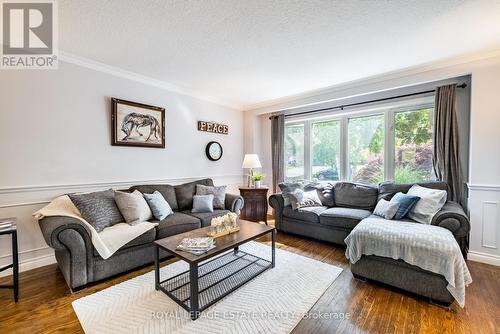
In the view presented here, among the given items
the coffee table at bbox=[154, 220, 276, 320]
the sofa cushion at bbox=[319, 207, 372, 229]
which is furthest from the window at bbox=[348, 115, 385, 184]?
the coffee table at bbox=[154, 220, 276, 320]

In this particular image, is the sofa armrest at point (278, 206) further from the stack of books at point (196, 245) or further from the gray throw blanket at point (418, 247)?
the stack of books at point (196, 245)

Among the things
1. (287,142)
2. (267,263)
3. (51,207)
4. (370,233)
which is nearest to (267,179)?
(287,142)

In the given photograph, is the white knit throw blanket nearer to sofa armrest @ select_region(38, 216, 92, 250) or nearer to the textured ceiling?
sofa armrest @ select_region(38, 216, 92, 250)

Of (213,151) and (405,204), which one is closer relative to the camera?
(405,204)

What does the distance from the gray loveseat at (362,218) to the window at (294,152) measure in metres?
0.99

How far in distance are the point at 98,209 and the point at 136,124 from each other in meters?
1.44

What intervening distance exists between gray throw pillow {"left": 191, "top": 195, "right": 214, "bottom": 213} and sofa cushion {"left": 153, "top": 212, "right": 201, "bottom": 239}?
0.28m

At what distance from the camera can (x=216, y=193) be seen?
12.0 feet

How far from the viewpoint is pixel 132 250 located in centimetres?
245

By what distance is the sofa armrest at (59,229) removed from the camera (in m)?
1.98

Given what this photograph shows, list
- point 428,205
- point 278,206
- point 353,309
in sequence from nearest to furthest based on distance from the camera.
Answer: point 353,309
point 428,205
point 278,206

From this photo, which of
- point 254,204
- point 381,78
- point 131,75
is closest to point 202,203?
point 254,204

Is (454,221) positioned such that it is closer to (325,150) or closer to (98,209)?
(325,150)

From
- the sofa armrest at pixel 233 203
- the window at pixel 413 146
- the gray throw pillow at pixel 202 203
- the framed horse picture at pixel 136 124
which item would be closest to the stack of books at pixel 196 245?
the gray throw pillow at pixel 202 203
